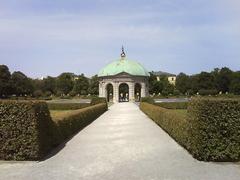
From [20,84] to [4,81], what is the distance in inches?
289

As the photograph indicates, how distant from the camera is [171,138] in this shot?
51.0 feet

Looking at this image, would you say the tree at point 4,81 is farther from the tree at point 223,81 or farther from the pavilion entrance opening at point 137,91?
the tree at point 223,81

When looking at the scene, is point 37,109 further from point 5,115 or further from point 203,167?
point 203,167

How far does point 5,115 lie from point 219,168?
5.77 metres

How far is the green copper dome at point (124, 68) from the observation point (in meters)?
79.9

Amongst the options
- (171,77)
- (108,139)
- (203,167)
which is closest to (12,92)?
(108,139)

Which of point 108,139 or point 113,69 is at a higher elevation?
point 113,69

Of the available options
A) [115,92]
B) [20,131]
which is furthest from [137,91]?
[20,131]

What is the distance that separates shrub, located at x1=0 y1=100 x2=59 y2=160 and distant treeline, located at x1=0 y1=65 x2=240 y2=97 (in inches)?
3034

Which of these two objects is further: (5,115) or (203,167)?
(5,115)

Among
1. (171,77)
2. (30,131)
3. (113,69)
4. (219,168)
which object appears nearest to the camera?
(219,168)

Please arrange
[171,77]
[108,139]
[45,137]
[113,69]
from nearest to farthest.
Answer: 1. [45,137]
2. [108,139]
3. [113,69]
4. [171,77]

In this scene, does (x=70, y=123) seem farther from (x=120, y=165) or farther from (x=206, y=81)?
(x=206, y=81)

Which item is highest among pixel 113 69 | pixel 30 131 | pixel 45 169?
pixel 113 69
